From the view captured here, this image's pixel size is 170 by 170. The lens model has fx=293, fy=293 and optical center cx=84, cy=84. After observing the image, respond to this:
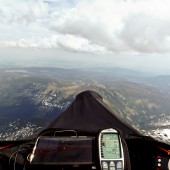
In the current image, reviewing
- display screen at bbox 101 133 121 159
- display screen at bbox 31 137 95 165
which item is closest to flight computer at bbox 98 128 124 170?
display screen at bbox 101 133 121 159

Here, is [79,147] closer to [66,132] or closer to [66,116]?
[66,132]

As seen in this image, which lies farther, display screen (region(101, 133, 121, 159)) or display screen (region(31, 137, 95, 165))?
display screen (region(31, 137, 95, 165))

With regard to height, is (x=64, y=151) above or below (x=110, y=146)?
below

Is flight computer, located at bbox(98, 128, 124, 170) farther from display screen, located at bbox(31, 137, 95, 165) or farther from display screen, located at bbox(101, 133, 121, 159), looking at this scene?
display screen, located at bbox(31, 137, 95, 165)

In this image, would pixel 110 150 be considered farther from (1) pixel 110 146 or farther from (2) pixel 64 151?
(2) pixel 64 151

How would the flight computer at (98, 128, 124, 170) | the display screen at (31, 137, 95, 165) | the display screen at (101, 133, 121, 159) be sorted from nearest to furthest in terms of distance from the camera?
the flight computer at (98, 128, 124, 170), the display screen at (101, 133, 121, 159), the display screen at (31, 137, 95, 165)

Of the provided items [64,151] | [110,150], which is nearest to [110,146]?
[110,150]

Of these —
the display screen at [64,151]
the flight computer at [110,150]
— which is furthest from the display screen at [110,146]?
the display screen at [64,151]

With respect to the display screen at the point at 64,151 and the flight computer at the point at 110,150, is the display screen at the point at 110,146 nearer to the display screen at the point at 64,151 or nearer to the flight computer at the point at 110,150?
the flight computer at the point at 110,150
